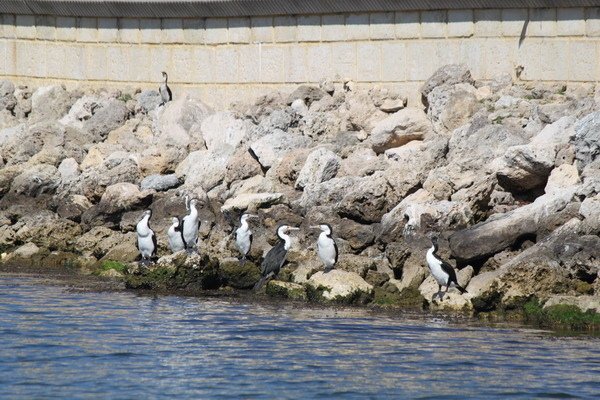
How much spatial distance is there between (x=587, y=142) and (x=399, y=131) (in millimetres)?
4176

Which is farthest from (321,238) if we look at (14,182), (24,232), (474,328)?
(14,182)

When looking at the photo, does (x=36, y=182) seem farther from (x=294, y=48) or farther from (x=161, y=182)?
(x=294, y=48)

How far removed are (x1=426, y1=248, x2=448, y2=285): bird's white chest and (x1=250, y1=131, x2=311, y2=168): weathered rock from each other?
20.2 ft

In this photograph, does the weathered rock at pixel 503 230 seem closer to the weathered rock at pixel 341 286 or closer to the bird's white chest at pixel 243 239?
the weathered rock at pixel 341 286

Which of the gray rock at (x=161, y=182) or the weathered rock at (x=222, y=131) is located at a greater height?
the weathered rock at (x=222, y=131)

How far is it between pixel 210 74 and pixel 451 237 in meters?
10.1

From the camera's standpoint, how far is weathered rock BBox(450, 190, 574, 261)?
18.7 m

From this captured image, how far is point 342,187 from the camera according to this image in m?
21.7

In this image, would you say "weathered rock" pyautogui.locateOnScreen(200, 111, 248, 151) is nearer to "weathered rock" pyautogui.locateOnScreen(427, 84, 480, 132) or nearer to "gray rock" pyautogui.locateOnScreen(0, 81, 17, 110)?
"weathered rock" pyautogui.locateOnScreen(427, 84, 480, 132)

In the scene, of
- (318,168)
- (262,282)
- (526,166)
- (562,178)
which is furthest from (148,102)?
(562,178)

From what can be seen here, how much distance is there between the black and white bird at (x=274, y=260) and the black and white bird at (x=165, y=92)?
8848 mm

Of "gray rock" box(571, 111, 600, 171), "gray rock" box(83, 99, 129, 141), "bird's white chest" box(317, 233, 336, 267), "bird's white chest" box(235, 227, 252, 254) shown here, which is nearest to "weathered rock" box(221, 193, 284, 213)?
"bird's white chest" box(235, 227, 252, 254)

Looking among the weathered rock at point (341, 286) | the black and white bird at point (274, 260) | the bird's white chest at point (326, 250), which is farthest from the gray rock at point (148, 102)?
the weathered rock at point (341, 286)

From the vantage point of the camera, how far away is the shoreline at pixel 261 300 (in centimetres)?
1702
